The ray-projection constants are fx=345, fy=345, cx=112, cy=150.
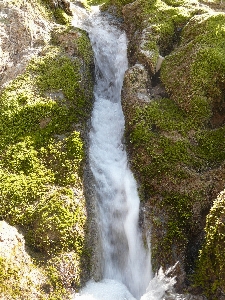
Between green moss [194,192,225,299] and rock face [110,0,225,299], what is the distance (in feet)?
0.09

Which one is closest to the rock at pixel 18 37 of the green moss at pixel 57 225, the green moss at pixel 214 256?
the green moss at pixel 57 225

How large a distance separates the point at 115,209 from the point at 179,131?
299 cm

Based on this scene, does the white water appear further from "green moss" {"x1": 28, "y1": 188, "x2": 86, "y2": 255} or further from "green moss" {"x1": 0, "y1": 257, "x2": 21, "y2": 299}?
"green moss" {"x1": 0, "y1": 257, "x2": 21, "y2": 299}

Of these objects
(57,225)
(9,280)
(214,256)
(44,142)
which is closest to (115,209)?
(57,225)

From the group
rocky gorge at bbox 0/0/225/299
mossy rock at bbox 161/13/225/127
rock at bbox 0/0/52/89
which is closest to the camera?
rocky gorge at bbox 0/0/225/299

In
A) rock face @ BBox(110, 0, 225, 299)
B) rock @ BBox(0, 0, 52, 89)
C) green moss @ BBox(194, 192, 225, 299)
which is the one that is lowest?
green moss @ BBox(194, 192, 225, 299)

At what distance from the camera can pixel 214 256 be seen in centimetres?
735

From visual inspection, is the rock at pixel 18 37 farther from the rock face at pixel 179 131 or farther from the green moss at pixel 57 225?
the green moss at pixel 57 225

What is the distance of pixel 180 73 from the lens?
448 inches

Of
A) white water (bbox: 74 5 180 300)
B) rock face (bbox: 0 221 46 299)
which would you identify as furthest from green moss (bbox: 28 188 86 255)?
white water (bbox: 74 5 180 300)

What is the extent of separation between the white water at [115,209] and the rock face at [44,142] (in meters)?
0.58

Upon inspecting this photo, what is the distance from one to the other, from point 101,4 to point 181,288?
1594 cm

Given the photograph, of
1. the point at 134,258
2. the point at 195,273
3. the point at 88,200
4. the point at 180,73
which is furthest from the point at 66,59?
the point at 195,273

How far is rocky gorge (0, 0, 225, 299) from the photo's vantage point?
805cm
